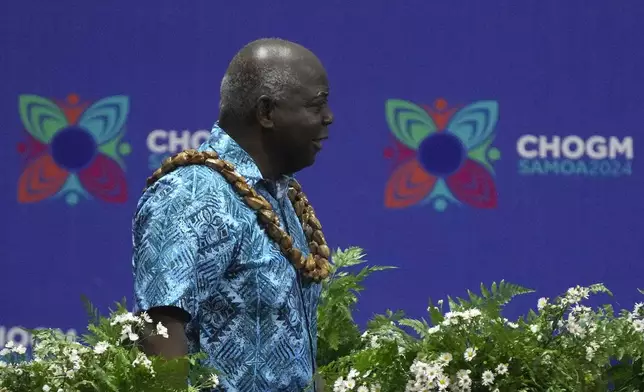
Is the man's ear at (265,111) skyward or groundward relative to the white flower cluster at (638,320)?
skyward

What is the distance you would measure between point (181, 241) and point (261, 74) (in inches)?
17.8

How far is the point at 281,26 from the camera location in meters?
5.28

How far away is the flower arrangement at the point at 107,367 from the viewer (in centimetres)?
281

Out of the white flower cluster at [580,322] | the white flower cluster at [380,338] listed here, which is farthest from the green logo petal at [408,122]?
the white flower cluster at [580,322]

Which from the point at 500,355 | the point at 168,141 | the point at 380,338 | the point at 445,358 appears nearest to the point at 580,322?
the point at 500,355

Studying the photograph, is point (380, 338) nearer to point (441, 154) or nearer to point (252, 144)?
point (252, 144)

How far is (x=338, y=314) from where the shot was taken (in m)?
3.94

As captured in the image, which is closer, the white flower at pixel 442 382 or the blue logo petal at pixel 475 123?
the white flower at pixel 442 382

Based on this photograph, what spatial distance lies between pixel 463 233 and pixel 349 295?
51.1 inches

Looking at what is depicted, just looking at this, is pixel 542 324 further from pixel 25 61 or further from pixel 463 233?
pixel 25 61

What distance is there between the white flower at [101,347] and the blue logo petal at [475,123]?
2588 millimetres

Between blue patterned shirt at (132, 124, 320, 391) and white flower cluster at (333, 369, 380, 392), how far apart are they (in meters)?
0.09

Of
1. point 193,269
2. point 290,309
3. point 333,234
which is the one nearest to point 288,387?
point 290,309

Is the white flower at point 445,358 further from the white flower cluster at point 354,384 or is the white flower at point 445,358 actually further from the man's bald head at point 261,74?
the man's bald head at point 261,74
